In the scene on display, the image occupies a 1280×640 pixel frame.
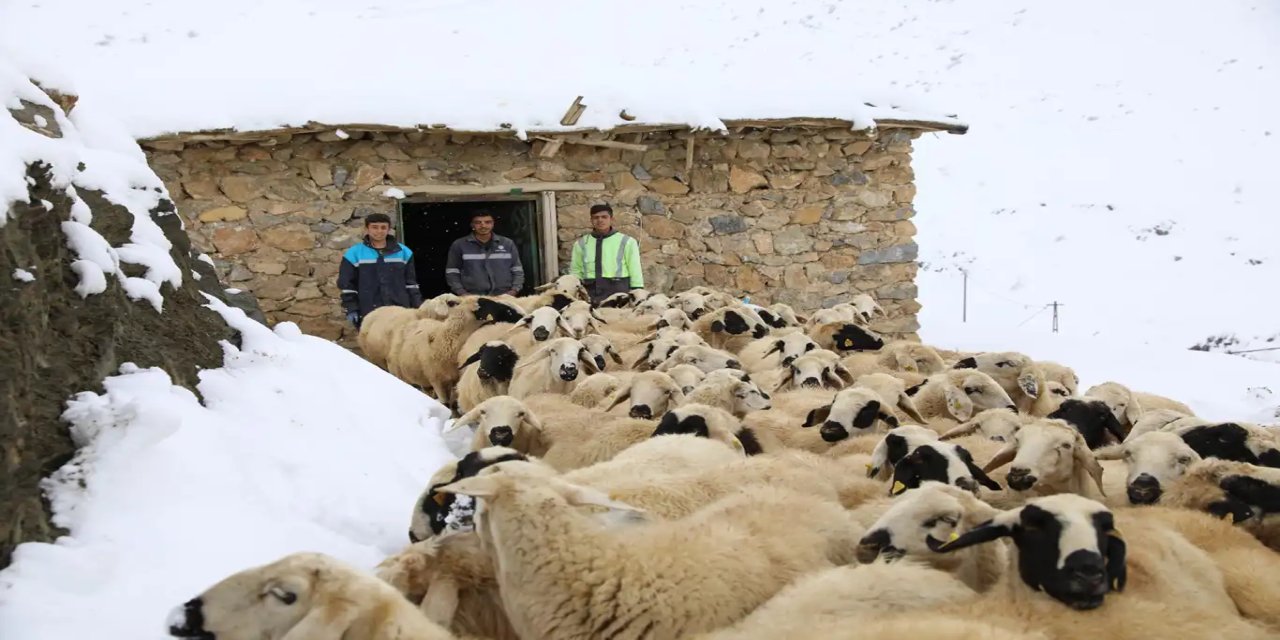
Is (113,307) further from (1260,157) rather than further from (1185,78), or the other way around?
(1185,78)

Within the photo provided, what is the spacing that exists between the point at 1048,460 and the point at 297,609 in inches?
116

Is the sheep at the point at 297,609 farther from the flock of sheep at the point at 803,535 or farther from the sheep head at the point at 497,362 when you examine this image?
the sheep head at the point at 497,362

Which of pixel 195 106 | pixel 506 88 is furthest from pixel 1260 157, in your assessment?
pixel 195 106

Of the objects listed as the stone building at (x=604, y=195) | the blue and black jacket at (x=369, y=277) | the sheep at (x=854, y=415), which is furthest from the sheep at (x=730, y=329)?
the sheep at (x=854, y=415)

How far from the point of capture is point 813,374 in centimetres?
657

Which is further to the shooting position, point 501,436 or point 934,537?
point 501,436

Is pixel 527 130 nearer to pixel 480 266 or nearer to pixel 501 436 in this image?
pixel 480 266

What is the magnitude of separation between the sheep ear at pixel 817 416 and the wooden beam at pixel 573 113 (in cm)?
650

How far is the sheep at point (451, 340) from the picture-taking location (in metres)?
8.97

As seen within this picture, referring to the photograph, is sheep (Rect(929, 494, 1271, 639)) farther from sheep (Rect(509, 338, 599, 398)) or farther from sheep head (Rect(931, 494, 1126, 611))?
sheep (Rect(509, 338, 599, 398))

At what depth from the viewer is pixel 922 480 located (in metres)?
3.82

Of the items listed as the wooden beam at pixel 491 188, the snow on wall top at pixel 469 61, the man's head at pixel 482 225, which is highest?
the snow on wall top at pixel 469 61

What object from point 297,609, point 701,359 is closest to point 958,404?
point 701,359

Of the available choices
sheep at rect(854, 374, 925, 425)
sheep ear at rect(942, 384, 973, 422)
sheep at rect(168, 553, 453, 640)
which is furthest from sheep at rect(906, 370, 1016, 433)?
sheep at rect(168, 553, 453, 640)
